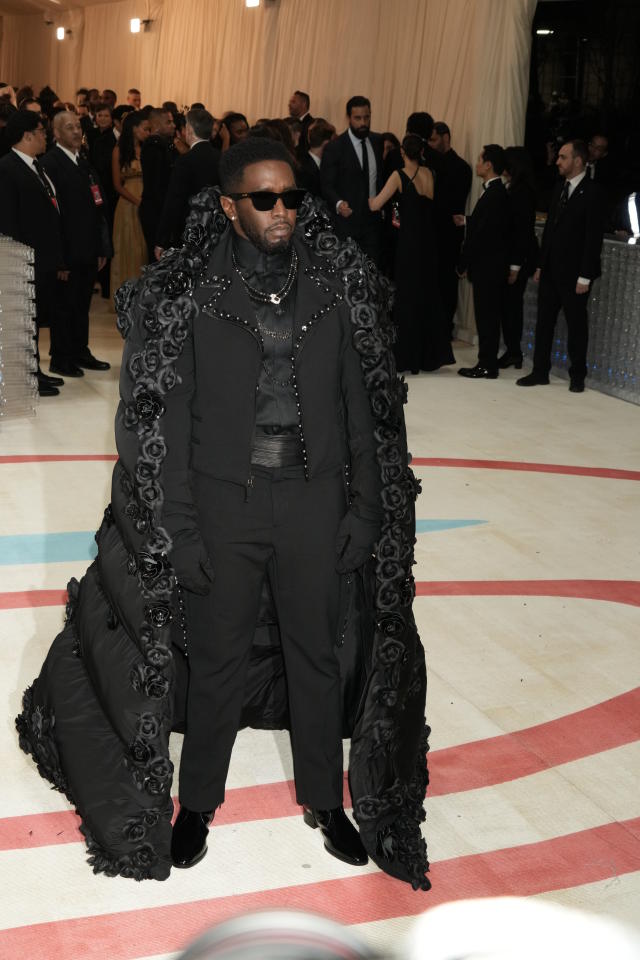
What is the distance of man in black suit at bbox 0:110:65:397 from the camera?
290 inches

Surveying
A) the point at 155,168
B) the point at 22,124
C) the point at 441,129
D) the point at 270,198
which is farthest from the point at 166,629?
the point at 441,129

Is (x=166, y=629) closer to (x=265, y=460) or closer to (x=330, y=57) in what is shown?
(x=265, y=460)

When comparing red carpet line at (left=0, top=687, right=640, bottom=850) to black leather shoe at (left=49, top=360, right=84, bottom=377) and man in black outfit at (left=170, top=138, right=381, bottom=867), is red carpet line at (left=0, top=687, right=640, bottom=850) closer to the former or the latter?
man in black outfit at (left=170, top=138, right=381, bottom=867)

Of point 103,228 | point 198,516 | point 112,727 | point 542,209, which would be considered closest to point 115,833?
point 112,727

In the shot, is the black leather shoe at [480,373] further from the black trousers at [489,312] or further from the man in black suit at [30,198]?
the man in black suit at [30,198]

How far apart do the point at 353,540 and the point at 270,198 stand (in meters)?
0.78

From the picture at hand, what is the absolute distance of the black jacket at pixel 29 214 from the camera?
289 inches

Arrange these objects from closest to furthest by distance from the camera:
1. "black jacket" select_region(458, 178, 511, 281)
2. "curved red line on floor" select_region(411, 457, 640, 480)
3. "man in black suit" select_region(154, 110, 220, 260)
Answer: "curved red line on floor" select_region(411, 457, 640, 480) < "man in black suit" select_region(154, 110, 220, 260) < "black jacket" select_region(458, 178, 511, 281)

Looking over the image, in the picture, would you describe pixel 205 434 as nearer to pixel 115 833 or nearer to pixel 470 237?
pixel 115 833

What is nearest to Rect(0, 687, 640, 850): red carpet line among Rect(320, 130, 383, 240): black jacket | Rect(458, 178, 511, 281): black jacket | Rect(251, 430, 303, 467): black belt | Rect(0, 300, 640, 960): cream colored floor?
Rect(0, 300, 640, 960): cream colored floor

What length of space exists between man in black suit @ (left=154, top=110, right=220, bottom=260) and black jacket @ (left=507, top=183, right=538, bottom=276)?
2.30 m

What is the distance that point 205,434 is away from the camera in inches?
104

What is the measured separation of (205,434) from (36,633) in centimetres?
171

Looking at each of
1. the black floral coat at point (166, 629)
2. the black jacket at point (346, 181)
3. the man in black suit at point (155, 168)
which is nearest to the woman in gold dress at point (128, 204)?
the man in black suit at point (155, 168)
